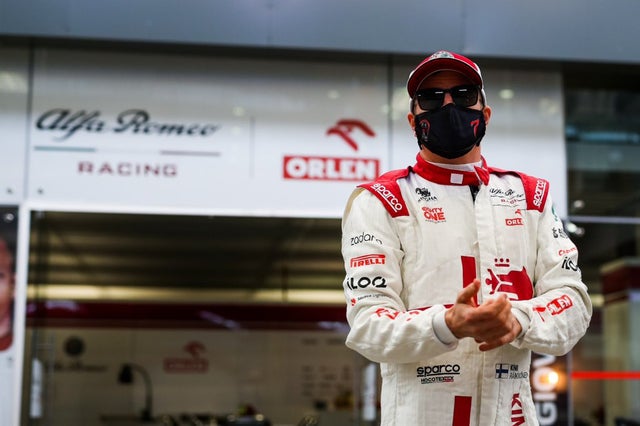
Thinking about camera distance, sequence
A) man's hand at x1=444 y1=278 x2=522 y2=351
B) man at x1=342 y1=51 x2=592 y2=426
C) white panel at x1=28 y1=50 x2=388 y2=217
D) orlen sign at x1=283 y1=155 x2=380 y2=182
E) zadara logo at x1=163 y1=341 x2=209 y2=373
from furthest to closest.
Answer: zadara logo at x1=163 y1=341 x2=209 y2=373
orlen sign at x1=283 y1=155 x2=380 y2=182
white panel at x1=28 y1=50 x2=388 y2=217
man at x1=342 y1=51 x2=592 y2=426
man's hand at x1=444 y1=278 x2=522 y2=351

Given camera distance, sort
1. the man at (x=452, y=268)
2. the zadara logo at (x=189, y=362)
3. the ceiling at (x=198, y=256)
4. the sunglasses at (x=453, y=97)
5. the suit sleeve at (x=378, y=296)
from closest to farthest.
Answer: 1. the suit sleeve at (x=378, y=296)
2. the man at (x=452, y=268)
3. the sunglasses at (x=453, y=97)
4. the ceiling at (x=198, y=256)
5. the zadara logo at (x=189, y=362)

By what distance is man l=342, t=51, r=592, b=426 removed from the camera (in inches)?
98.7

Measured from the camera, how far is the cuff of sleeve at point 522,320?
244cm

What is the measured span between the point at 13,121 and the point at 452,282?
6.04 metres

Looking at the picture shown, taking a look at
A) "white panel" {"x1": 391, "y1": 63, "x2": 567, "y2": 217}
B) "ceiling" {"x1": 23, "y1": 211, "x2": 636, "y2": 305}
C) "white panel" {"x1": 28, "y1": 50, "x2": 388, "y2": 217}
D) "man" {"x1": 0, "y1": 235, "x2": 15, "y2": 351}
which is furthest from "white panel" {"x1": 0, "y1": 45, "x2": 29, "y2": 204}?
"white panel" {"x1": 391, "y1": 63, "x2": 567, "y2": 217}

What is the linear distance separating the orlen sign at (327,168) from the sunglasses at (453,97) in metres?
5.25

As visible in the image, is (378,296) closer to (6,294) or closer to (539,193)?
(539,193)

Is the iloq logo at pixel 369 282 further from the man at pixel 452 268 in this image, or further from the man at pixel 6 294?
the man at pixel 6 294

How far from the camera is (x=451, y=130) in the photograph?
271 centimetres

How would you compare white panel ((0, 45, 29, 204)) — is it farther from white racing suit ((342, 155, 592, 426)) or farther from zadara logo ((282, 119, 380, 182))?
white racing suit ((342, 155, 592, 426))

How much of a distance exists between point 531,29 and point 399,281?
221 inches

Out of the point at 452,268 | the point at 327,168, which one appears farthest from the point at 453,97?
the point at 327,168

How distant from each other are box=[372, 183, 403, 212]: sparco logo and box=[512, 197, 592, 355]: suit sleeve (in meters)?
0.40

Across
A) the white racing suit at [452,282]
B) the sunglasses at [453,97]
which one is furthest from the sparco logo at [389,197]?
the sunglasses at [453,97]
